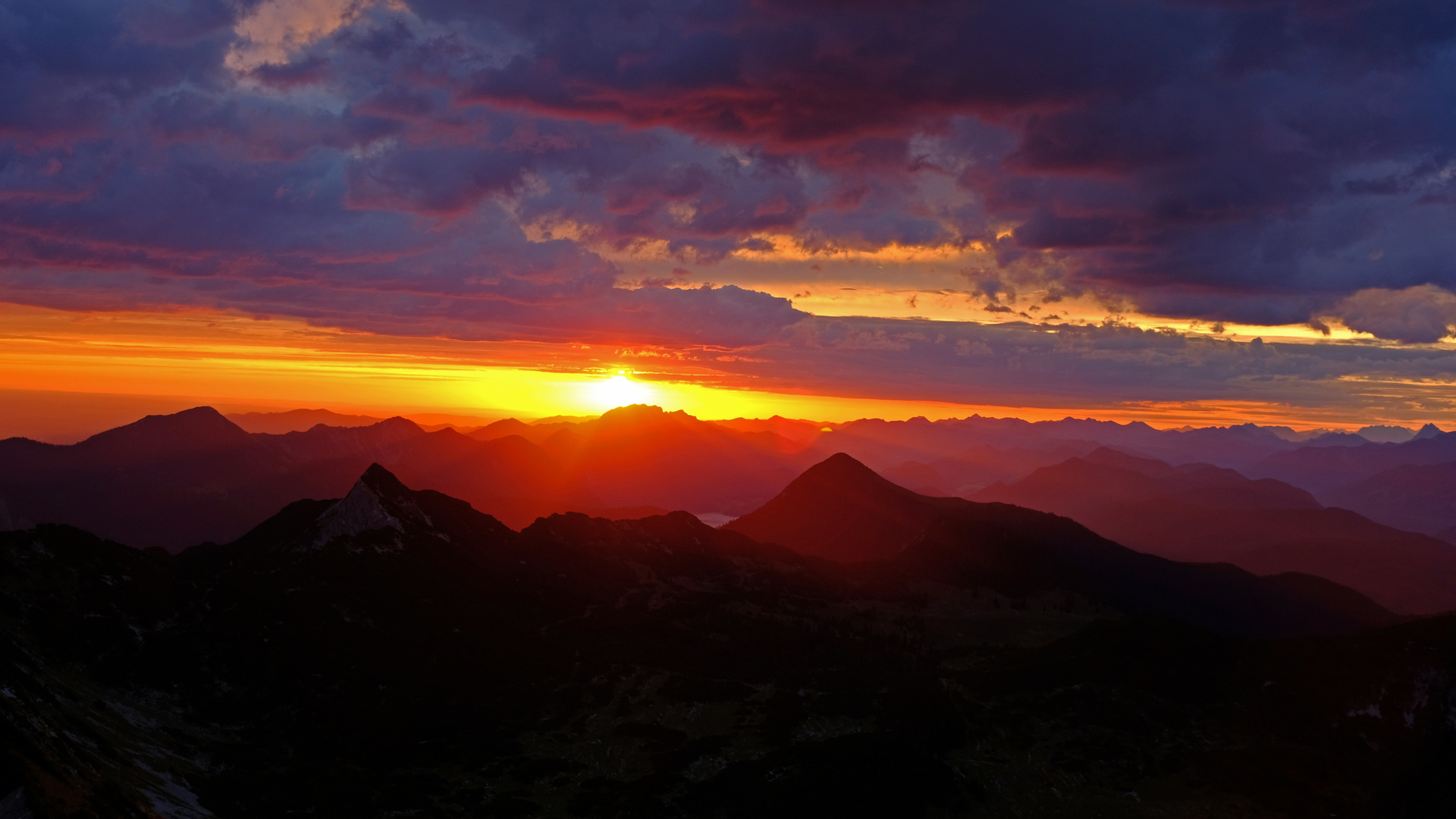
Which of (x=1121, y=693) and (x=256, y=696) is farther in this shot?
(x=1121, y=693)

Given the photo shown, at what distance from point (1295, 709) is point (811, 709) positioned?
293ft

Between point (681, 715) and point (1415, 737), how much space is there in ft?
425

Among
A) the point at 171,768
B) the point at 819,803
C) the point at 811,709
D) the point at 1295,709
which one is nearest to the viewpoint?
the point at 171,768

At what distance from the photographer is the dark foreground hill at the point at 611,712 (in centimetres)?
11800

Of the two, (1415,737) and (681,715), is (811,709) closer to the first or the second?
(681,715)

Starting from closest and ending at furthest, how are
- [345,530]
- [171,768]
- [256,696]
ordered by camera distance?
1. [171,768]
2. [256,696]
3. [345,530]

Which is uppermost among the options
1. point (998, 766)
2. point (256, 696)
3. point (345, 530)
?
point (345, 530)

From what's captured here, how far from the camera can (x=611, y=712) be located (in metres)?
155

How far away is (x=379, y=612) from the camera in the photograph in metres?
170

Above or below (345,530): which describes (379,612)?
below

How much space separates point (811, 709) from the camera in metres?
161

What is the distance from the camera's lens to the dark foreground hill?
118m

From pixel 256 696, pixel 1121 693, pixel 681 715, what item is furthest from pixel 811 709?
pixel 256 696

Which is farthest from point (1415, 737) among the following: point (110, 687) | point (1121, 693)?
point (110, 687)
